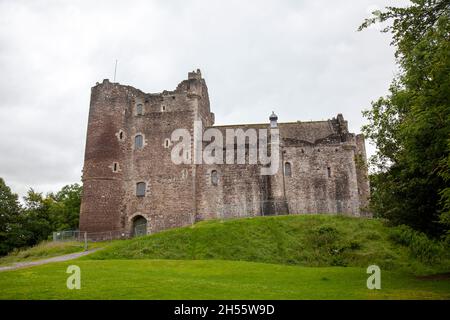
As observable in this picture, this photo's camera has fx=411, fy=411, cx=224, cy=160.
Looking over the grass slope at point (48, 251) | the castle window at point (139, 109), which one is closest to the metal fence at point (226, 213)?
the grass slope at point (48, 251)

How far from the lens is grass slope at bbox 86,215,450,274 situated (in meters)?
23.2

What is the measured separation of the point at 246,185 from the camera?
117ft

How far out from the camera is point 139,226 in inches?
1398

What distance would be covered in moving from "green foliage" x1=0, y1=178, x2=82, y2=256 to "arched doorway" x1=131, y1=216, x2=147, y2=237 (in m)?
16.4

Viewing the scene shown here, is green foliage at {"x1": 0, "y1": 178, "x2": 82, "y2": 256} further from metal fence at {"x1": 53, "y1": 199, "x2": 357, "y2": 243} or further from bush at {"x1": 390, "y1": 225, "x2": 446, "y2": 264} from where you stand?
bush at {"x1": 390, "y1": 225, "x2": 446, "y2": 264}

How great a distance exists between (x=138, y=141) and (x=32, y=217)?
21369 millimetres

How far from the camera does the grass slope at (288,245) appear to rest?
76.2 feet

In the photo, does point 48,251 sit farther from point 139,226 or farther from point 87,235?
point 139,226

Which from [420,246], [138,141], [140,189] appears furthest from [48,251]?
[420,246]

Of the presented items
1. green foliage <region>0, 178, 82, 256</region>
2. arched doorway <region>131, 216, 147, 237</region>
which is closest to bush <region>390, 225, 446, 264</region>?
arched doorway <region>131, 216, 147, 237</region>
